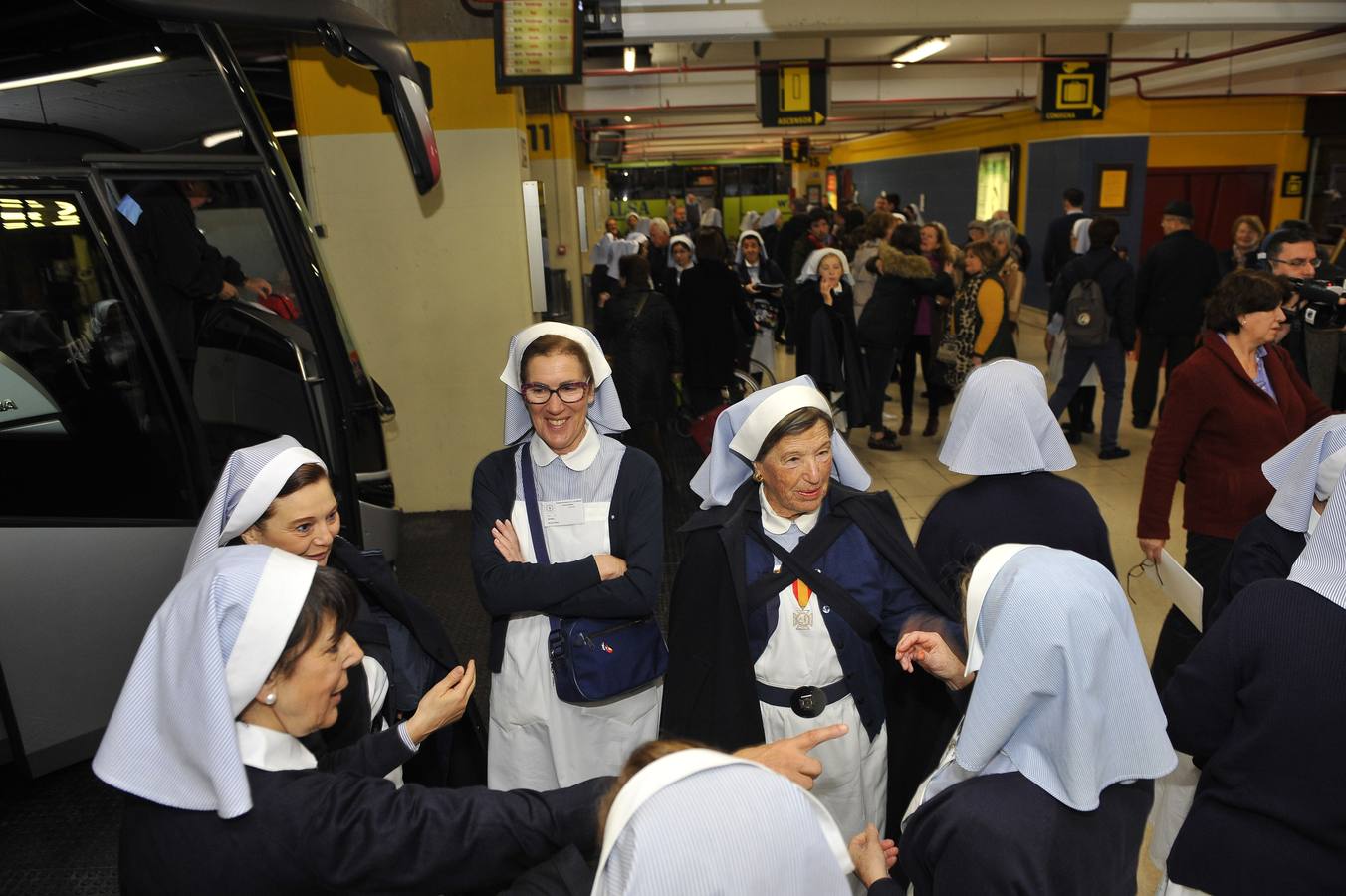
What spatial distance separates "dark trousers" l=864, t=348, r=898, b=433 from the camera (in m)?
7.74

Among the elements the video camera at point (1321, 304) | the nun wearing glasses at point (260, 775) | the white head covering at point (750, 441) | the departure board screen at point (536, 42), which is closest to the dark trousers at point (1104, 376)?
the video camera at point (1321, 304)

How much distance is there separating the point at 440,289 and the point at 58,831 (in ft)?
12.6

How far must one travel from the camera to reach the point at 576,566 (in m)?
2.54

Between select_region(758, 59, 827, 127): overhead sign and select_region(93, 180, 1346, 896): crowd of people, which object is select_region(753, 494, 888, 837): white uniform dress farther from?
select_region(758, 59, 827, 127): overhead sign

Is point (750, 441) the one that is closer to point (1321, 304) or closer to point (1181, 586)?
point (1181, 586)

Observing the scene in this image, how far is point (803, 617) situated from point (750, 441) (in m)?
0.46

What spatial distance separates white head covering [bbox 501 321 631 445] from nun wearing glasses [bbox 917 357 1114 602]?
39.0 inches

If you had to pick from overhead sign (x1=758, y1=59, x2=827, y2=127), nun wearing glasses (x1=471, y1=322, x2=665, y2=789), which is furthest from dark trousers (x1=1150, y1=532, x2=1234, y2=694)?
overhead sign (x1=758, y1=59, x2=827, y2=127)

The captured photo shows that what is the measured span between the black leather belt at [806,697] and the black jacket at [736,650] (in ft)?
0.18

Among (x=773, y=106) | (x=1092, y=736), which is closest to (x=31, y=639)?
(x=1092, y=736)

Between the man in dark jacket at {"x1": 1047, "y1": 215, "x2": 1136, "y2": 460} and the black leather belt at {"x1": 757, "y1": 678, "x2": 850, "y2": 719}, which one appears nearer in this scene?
the black leather belt at {"x1": 757, "y1": 678, "x2": 850, "y2": 719}

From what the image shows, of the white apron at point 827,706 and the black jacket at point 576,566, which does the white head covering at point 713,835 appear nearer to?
the white apron at point 827,706

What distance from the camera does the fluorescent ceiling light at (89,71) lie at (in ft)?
10.5

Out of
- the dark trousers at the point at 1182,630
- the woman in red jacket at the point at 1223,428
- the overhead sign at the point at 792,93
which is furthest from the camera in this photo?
the overhead sign at the point at 792,93
